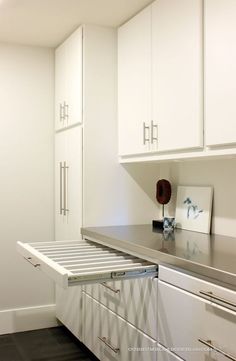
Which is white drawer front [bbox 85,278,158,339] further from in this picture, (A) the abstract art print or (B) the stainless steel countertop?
(A) the abstract art print

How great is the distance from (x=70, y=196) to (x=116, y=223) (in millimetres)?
399

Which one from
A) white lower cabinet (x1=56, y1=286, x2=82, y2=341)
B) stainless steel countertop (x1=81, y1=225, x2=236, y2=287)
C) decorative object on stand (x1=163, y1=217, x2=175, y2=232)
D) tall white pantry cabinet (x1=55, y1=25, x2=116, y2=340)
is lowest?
white lower cabinet (x1=56, y1=286, x2=82, y2=341)

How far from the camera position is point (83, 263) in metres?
2.06

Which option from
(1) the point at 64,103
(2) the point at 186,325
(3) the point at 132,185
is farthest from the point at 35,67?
(2) the point at 186,325

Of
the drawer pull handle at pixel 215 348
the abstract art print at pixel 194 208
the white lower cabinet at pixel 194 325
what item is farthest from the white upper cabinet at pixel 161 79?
the drawer pull handle at pixel 215 348

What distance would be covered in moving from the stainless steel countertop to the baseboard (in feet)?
3.11

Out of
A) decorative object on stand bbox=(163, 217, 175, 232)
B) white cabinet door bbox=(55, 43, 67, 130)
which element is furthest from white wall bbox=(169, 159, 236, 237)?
white cabinet door bbox=(55, 43, 67, 130)

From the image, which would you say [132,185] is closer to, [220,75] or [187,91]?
[187,91]

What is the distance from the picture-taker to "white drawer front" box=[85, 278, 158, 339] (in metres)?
2.03

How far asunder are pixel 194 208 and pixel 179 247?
64 centimetres

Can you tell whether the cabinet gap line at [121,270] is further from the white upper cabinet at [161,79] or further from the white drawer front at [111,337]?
the white upper cabinet at [161,79]

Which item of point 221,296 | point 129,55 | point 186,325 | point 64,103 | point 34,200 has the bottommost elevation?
point 186,325

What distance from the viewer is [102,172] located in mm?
3020

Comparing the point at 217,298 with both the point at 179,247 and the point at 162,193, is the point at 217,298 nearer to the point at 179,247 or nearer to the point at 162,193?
the point at 179,247
